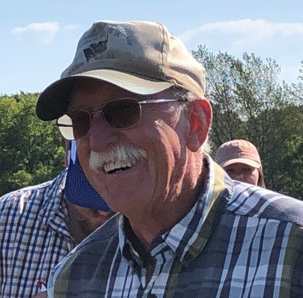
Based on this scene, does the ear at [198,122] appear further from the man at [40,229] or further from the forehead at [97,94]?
the man at [40,229]

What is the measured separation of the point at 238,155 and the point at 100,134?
13.8 feet

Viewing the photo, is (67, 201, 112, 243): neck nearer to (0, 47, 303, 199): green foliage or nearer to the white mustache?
the white mustache

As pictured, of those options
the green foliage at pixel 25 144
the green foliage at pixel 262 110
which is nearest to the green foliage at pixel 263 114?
the green foliage at pixel 262 110

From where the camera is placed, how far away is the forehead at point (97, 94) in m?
2.25

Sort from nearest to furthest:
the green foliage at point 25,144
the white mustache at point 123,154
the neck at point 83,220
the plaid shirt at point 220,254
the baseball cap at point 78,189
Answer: the plaid shirt at point 220,254 → the white mustache at point 123,154 → the baseball cap at point 78,189 → the neck at point 83,220 → the green foliage at point 25,144

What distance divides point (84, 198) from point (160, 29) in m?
1.41

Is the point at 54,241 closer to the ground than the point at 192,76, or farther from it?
closer to the ground

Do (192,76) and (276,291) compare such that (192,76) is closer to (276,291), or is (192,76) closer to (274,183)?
(276,291)

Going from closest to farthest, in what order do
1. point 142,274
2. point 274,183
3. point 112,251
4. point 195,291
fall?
point 195,291 < point 142,274 < point 112,251 < point 274,183

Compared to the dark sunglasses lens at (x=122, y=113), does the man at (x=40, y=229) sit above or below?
below

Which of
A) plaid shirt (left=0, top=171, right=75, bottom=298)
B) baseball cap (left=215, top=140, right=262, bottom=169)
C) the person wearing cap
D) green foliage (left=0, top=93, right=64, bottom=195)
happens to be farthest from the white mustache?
green foliage (left=0, top=93, right=64, bottom=195)

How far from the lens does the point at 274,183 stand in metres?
51.1

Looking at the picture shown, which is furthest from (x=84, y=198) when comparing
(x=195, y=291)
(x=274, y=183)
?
(x=274, y=183)

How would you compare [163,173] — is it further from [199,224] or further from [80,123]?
[80,123]
